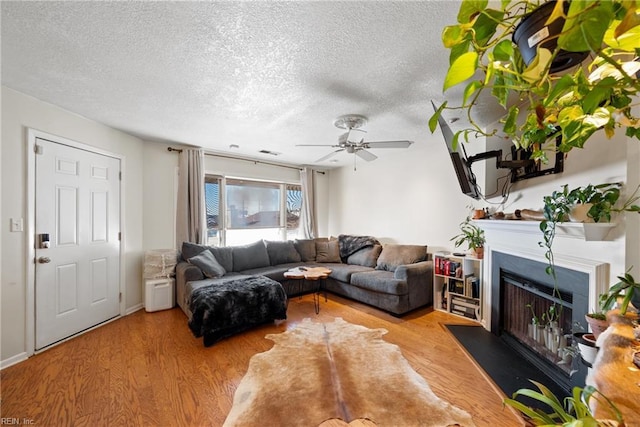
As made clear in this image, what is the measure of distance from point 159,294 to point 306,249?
100 inches

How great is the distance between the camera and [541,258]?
6.81ft

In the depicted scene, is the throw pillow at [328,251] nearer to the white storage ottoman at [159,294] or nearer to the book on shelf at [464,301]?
the book on shelf at [464,301]

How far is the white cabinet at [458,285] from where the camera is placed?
122 inches

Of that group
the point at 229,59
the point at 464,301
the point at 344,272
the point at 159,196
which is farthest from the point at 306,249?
the point at 229,59

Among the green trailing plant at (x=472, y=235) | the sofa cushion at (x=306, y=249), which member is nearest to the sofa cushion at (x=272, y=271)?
the sofa cushion at (x=306, y=249)

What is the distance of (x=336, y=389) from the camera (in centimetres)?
186

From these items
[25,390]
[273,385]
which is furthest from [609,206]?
[25,390]

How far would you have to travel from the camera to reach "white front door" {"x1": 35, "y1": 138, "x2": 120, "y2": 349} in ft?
8.02

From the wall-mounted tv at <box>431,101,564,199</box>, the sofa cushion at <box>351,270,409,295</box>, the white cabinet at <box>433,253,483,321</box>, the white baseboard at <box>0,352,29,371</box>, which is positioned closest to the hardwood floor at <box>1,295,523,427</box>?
the white baseboard at <box>0,352,29,371</box>

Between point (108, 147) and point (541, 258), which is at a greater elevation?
point (108, 147)

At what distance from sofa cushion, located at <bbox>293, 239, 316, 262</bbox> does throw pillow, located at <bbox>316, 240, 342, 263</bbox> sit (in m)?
0.10

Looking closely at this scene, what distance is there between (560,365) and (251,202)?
4.71 metres

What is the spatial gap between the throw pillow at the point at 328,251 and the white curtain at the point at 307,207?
0.57m

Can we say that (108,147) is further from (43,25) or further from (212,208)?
(43,25)
